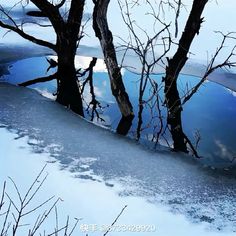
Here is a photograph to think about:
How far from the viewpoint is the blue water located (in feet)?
14.1

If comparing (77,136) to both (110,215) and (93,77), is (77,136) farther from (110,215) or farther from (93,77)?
(93,77)

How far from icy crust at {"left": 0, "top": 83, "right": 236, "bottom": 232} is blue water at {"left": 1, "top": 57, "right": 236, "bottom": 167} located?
92 cm

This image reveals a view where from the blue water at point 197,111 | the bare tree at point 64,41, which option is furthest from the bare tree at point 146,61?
the bare tree at point 64,41

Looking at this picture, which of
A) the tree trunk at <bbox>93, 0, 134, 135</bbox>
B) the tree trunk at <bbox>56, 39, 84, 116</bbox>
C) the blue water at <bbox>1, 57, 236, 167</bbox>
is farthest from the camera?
the tree trunk at <bbox>56, 39, 84, 116</bbox>

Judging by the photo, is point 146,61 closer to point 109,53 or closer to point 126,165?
point 109,53

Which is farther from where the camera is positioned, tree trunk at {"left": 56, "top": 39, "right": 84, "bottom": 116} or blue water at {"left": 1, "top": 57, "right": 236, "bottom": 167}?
tree trunk at {"left": 56, "top": 39, "right": 84, "bottom": 116}

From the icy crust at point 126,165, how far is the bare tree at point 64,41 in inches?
44.4

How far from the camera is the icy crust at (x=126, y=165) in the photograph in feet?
7.89

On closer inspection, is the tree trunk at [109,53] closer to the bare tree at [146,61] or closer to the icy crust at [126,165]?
the bare tree at [146,61]

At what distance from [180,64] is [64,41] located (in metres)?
1.25

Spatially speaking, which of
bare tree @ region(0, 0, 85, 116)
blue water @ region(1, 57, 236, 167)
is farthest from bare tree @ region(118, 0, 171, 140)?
bare tree @ region(0, 0, 85, 116)

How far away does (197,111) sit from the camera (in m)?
4.94

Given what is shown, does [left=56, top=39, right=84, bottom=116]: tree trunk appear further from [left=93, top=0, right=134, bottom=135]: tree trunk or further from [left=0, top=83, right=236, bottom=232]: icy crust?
[left=0, top=83, right=236, bottom=232]: icy crust

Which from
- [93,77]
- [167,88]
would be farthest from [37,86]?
[167,88]
